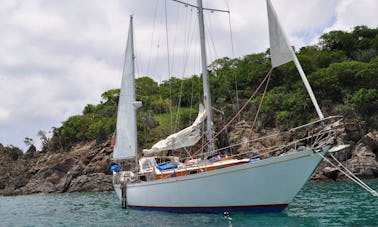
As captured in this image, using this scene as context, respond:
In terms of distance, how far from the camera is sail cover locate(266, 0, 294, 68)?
50.8 feet

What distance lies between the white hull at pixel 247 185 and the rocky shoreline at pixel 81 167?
22371 millimetres

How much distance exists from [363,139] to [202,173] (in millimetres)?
28189

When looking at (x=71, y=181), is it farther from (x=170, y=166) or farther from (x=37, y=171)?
(x=170, y=166)

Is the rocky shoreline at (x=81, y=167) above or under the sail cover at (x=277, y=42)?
under

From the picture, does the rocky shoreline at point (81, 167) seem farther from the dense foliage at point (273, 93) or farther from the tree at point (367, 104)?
the dense foliage at point (273, 93)

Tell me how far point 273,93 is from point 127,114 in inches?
1253

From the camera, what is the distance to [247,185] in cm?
1555

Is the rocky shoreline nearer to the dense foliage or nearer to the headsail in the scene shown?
the dense foliage

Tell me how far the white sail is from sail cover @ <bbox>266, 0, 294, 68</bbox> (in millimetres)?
11341

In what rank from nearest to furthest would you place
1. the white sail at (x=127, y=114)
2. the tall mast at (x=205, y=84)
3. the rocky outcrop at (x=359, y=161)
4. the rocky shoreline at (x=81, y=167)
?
the tall mast at (x=205, y=84)
the white sail at (x=127, y=114)
the rocky outcrop at (x=359, y=161)
the rocky shoreline at (x=81, y=167)

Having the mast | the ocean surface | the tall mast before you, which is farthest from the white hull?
the mast

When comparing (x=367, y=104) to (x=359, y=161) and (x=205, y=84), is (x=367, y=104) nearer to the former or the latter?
(x=359, y=161)

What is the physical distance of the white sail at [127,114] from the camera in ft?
80.2

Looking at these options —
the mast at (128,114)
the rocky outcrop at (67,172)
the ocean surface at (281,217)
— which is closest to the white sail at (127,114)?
the mast at (128,114)
